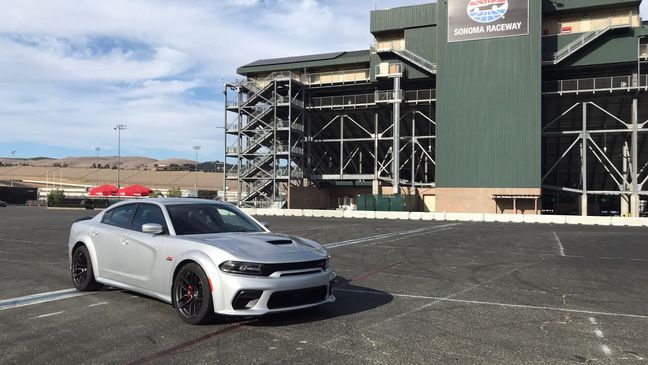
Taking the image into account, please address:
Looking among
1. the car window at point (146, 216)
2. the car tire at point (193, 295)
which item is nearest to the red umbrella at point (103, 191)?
the car window at point (146, 216)

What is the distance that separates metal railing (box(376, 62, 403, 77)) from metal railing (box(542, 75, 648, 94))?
43.1 feet

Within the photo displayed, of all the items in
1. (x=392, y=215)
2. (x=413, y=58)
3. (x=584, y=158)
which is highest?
(x=413, y=58)

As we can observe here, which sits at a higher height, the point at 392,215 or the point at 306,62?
the point at 306,62

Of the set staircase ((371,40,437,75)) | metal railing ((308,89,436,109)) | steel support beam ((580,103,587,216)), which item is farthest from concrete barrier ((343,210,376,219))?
steel support beam ((580,103,587,216))

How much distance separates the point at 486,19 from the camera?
151 ft

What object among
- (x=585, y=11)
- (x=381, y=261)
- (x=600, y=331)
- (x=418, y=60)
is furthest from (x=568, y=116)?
(x=600, y=331)

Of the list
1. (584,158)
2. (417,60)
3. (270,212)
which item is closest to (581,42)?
(584,158)

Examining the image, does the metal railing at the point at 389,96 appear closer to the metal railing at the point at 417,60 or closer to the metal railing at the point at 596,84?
the metal railing at the point at 417,60

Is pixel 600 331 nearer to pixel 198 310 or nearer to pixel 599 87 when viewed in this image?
pixel 198 310

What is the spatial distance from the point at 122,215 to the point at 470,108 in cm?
4287

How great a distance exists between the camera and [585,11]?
46344mm

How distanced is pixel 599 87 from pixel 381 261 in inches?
1582

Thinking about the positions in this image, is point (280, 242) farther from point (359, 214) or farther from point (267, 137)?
point (267, 137)

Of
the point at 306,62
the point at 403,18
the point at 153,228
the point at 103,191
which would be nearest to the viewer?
the point at 153,228
